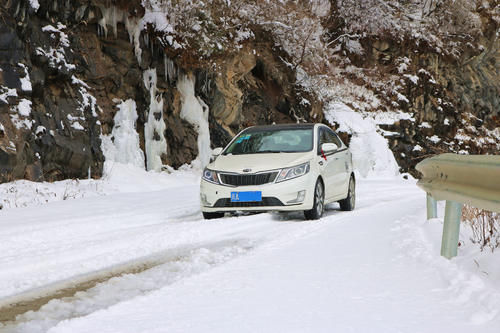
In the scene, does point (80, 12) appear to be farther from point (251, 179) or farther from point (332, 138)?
point (251, 179)

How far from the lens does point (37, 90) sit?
1401 cm


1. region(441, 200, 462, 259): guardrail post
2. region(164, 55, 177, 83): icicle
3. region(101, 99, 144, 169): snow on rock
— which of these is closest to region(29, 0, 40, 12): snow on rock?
region(101, 99, 144, 169): snow on rock

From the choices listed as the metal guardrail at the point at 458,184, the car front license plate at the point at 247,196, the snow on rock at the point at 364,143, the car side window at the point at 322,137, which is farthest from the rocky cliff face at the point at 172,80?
the metal guardrail at the point at 458,184

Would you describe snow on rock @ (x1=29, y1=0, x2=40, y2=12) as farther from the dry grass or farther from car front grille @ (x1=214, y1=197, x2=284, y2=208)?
the dry grass

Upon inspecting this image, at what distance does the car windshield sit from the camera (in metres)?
10.1

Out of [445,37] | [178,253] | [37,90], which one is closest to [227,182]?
[178,253]

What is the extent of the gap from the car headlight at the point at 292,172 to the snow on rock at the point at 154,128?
371 inches

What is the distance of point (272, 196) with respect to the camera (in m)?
8.90

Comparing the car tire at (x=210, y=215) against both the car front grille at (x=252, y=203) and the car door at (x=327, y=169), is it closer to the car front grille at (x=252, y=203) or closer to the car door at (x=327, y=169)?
the car front grille at (x=252, y=203)

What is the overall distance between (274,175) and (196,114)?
1178cm

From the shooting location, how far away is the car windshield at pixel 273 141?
1009cm

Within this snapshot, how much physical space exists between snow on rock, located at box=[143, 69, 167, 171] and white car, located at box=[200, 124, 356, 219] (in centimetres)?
796

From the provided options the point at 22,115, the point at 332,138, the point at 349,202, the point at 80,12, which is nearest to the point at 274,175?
the point at 349,202

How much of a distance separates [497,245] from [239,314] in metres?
2.66
